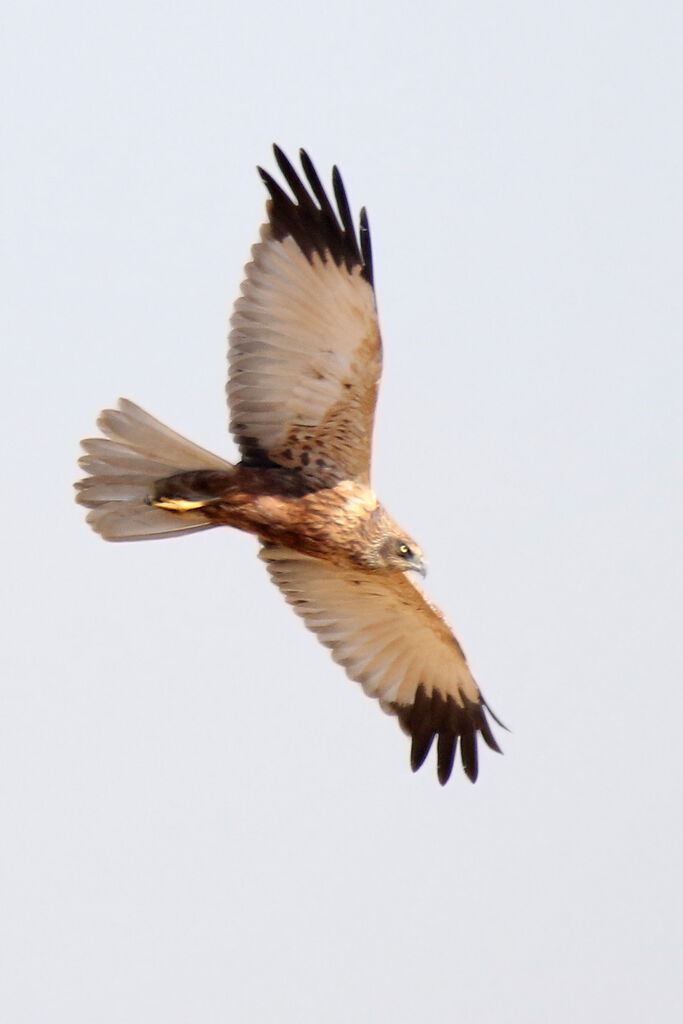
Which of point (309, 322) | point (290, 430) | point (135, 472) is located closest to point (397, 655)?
point (290, 430)

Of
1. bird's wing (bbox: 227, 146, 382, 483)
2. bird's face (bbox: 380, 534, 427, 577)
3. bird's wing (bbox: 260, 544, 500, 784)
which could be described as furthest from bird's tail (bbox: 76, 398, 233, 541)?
bird's wing (bbox: 260, 544, 500, 784)

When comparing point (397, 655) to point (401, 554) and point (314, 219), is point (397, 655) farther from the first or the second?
point (314, 219)

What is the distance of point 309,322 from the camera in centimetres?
993

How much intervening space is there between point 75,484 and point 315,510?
131 centimetres

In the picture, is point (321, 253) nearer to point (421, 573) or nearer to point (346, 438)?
point (346, 438)

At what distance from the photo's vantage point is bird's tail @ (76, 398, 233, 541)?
400 inches

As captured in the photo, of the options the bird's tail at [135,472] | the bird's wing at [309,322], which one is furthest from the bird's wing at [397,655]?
the bird's wing at [309,322]

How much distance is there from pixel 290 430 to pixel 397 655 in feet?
6.17

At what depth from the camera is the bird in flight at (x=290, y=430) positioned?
992 cm

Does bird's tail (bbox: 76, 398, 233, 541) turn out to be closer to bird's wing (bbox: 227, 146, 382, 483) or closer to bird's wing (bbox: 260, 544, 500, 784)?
bird's wing (bbox: 227, 146, 382, 483)

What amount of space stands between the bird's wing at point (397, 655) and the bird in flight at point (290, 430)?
1.81 ft

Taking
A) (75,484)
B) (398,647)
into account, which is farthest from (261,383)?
(398,647)

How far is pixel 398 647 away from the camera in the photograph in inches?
452

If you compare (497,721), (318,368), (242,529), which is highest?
(318,368)
